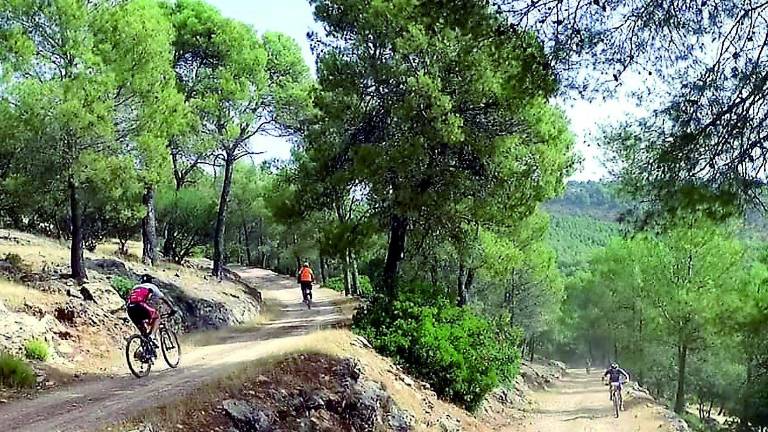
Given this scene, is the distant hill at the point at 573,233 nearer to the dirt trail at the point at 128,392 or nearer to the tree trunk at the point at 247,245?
the tree trunk at the point at 247,245

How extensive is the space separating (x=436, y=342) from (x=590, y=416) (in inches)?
484

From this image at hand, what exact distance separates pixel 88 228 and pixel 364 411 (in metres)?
22.2

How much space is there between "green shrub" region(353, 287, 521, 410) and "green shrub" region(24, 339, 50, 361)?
601cm

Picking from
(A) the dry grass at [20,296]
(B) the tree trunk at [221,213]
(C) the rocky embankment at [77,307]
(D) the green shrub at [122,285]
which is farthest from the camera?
(B) the tree trunk at [221,213]

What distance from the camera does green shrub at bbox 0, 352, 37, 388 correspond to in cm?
1095

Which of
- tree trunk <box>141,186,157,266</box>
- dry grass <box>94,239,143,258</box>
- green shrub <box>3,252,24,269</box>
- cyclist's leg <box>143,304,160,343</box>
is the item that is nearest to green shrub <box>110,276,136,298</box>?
green shrub <box>3,252,24,269</box>

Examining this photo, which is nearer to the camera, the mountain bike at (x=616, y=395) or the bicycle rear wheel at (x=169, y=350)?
the bicycle rear wheel at (x=169, y=350)

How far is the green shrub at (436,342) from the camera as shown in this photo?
49.9 feet

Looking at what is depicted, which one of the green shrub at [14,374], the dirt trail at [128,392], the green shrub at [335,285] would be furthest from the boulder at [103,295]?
the green shrub at [335,285]

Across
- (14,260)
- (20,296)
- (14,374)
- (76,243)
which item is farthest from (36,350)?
(14,260)

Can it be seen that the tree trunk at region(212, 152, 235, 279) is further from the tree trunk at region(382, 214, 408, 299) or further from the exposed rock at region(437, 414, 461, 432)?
the exposed rock at region(437, 414, 461, 432)

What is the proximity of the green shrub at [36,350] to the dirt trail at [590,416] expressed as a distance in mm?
11535

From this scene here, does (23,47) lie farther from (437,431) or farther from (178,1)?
(178,1)

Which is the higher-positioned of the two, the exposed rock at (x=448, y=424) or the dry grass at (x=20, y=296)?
the dry grass at (x=20, y=296)
